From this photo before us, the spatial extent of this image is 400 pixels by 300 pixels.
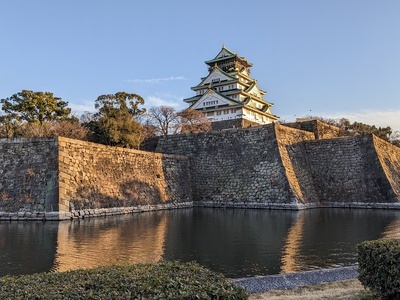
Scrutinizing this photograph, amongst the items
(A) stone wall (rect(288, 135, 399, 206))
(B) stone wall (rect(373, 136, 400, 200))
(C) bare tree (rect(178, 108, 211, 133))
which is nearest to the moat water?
(A) stone wall (rect(288, 135, 399, 206))

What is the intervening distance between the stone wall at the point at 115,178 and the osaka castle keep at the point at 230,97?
1809 centimetres

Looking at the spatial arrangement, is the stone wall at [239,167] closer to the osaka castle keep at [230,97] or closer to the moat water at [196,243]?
the moat water at [196,243]

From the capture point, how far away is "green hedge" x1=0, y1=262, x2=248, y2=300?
241cm

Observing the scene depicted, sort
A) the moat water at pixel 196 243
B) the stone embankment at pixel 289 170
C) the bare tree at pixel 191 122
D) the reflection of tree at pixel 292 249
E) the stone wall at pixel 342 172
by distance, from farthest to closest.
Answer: the bare tree at pixel 191 122 → the stone wall at pixel 342 172 → the stone embankment at pixel 289 170 → the moat water at pixel 196 243 → the reflection of tree at pixel 292 249

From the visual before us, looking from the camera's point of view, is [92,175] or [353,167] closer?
[92,175]

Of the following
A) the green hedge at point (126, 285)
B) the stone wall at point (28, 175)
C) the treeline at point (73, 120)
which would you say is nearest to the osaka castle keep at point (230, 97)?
the treeline at point (73, 120)

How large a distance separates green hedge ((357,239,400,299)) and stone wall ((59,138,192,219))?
12.2m

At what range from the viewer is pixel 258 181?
19969 millimetres

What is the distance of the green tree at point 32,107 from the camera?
23.8m

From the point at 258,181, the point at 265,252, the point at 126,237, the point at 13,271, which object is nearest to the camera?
the point at 13,271

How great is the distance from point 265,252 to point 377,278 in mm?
4204

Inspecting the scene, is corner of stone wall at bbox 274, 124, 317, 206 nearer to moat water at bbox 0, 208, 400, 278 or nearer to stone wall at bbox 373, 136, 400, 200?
stone wall at bbox 373, 136, 400, 200

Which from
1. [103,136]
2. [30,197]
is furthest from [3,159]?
[103,136]

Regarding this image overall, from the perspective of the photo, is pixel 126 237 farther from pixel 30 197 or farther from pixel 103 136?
pixel 103 136
